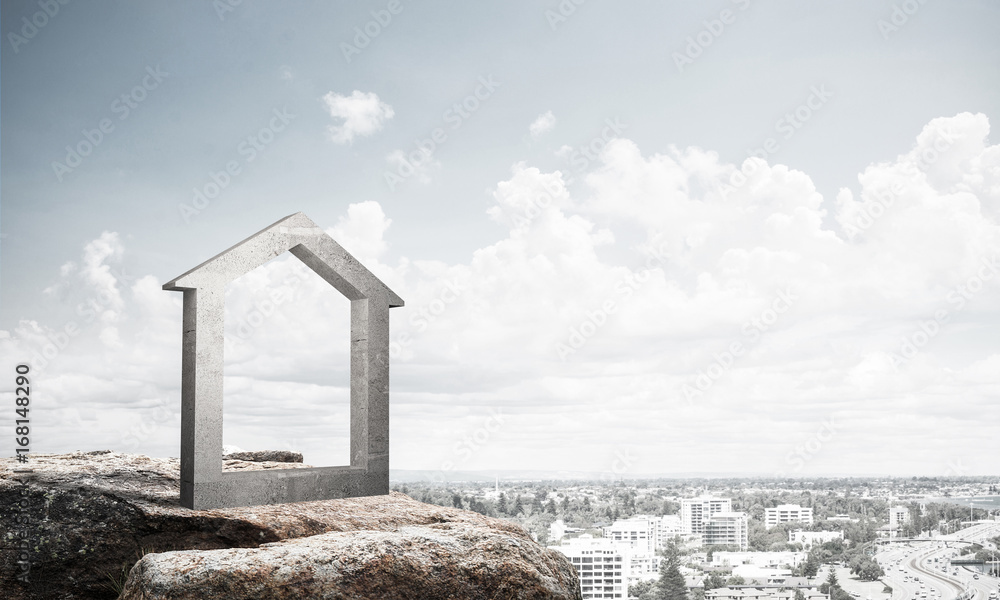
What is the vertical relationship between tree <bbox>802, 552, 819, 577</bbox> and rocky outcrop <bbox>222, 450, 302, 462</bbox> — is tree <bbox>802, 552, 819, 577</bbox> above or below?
below

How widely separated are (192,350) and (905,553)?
23.6 m

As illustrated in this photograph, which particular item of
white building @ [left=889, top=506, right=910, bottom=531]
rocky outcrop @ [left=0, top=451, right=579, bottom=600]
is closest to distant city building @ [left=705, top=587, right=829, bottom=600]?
white building @ [left=889, top=506, right=910, bottom=531]

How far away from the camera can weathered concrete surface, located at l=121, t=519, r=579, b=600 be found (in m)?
6.36

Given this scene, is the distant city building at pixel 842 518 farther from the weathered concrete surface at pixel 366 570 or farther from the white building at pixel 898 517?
the weathered concrete surface at pixel 366 570

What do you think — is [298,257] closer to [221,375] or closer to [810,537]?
[221,375]

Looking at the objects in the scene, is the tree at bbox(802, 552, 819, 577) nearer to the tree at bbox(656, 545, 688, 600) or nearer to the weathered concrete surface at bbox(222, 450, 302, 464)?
the tree at bbox(656, 545, 688, 600)

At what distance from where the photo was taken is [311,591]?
6430 millimetres

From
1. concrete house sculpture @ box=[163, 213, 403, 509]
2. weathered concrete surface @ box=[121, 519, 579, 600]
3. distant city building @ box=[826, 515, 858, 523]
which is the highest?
concrete house sculpture @ box=[163, 213, 403, 509]

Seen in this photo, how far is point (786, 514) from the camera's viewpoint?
1081 inches

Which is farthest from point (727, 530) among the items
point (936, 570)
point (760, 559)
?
point (936, 570)

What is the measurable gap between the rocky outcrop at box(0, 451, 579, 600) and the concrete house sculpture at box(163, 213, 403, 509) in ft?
0.98

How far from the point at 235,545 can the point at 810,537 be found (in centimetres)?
2180

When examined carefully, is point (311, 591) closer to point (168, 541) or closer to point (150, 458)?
point (168, 541)

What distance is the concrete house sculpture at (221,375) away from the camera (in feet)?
29.7
